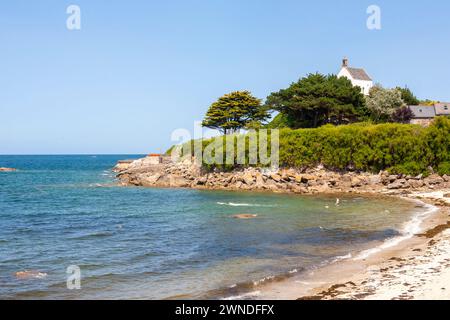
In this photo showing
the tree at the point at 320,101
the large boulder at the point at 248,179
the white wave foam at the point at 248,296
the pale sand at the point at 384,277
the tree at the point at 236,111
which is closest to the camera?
the pale sand at the point at 384,277

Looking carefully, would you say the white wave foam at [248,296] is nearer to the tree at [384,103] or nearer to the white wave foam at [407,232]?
the white wave foam at [407,232]

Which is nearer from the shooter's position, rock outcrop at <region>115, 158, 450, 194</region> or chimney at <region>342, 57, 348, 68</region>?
rock outcrop at <region>115, 158, 450, 194</region>

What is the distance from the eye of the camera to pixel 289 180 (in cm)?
5459

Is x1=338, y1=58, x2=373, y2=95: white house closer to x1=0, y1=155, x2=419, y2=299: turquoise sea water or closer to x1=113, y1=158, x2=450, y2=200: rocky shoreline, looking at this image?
x1=113, y1=158, x2=450, y2=200: rocky shoreline

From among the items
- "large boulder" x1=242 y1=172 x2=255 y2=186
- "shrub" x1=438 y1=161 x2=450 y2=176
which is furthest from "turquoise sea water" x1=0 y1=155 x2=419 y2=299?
"shrub" x1=438 y1=161 x2=450 y2=176

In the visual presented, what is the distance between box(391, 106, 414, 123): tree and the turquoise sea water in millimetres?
28294

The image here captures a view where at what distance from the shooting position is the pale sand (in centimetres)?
1384

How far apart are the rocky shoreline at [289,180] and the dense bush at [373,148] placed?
1.06 m

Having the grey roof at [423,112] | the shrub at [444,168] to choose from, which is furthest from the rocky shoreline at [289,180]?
the grey roof at [423,112]

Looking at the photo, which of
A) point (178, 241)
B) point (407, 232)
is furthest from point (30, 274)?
point (407, 232)

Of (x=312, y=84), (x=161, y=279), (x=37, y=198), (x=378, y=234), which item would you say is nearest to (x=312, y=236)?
(x=378, y=234)

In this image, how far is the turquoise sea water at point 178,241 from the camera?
55.0ft

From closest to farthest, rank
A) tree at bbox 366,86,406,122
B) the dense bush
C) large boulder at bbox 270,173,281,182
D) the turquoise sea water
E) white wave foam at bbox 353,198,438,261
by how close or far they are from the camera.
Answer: the turquoise sea water
white wave foam at bbox 353,198,438,261
the dense bush
large boulder at bbox 270,173,281,182
tree at bbox 366,86,406,122

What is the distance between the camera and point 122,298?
Result: 15.0 m
